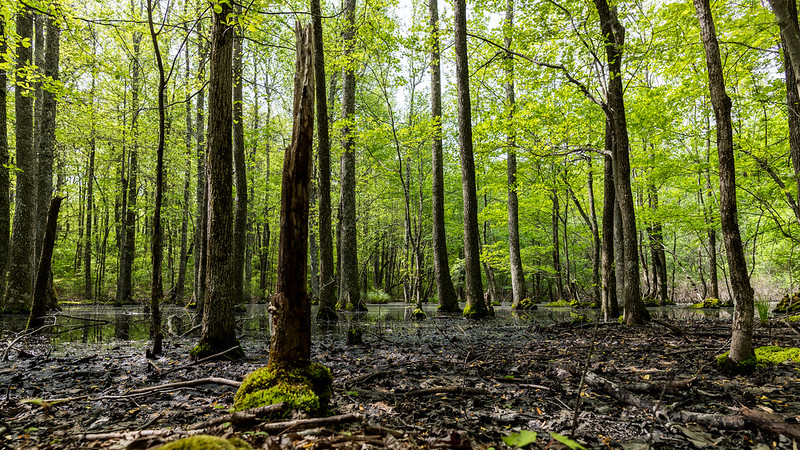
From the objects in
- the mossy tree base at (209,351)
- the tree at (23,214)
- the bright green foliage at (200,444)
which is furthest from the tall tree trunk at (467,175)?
the tree at (23,214)

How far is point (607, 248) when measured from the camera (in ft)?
32.5

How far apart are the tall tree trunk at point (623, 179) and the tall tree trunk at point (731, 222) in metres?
4.12

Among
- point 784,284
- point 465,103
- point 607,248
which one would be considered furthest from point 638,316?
point 784,284

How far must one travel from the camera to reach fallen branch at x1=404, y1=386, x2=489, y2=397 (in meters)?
3.56

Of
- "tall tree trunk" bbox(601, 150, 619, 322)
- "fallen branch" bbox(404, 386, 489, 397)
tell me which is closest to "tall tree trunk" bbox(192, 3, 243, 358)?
"fallen branch" bbox(404, 386, 489, 397)

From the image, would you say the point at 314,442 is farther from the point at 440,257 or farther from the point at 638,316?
the point at 440,257

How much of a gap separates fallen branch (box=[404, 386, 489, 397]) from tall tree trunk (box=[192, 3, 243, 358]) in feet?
10.8

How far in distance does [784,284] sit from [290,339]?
4057 cm

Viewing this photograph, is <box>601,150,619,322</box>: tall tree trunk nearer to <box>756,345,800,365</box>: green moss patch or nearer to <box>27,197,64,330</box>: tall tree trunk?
<box>756,345,800,365</box>: green moss patch

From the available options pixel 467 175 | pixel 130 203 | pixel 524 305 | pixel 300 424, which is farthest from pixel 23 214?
pixel 524 305

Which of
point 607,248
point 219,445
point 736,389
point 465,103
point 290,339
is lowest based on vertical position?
point 736,389

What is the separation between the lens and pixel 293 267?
119 inches

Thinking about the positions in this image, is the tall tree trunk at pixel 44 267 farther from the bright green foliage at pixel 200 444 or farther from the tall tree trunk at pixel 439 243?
the tall tree trunk at pixel 439 243

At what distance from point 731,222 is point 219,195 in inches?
256
